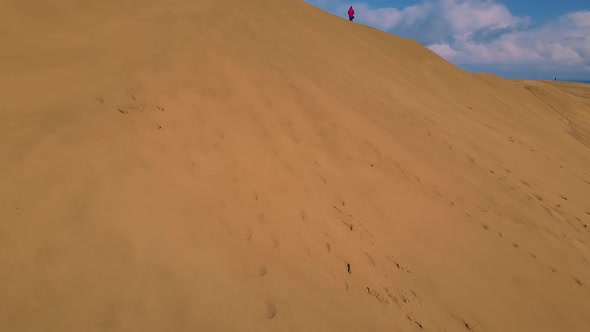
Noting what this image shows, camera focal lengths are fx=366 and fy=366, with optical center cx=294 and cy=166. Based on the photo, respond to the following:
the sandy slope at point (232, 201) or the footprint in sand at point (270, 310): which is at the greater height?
the sandy slope at point (232, 201)

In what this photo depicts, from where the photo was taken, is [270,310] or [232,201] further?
[232,201]

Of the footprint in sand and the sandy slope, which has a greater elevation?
the sandy slope

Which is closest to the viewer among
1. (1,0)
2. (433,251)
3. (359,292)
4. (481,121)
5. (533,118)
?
(359,292)

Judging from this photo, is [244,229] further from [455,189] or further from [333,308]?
[455,189]

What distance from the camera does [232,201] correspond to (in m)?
2.86

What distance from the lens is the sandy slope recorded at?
2.13 metres

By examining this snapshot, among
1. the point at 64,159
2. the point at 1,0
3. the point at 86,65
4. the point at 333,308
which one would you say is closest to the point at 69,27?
the point at 1,0

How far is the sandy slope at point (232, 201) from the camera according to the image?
84.0 inches

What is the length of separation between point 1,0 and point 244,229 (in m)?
4.17

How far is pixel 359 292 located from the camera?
2.61 meters

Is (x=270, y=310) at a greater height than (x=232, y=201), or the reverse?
(x=232, y=201)

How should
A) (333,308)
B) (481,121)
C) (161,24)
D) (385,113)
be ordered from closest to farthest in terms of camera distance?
(333,308), (161,24), (385,113), (481,121)

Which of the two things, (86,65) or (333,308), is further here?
(86,65)

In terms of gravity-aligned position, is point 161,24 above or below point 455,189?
above
